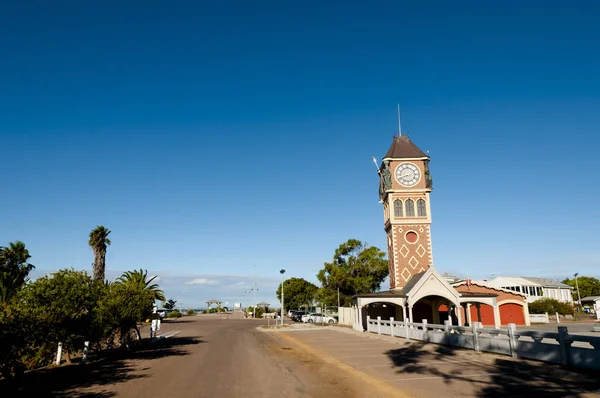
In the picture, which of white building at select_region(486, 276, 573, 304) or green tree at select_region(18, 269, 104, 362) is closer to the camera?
green tree at select_region(18, 269, 104, 362)

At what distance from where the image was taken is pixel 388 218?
4750 centimetres

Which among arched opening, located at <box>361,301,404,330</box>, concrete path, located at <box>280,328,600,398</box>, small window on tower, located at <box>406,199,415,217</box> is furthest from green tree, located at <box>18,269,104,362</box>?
small window on tower, located at <box>406,199,415,217</box>

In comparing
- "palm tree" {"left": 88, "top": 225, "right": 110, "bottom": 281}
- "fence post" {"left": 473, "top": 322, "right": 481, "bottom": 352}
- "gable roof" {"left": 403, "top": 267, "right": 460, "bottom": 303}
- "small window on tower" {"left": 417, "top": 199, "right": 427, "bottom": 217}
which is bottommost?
"fence post" {"left": 473, "top": 322, "right": 481, "bottom": 352}

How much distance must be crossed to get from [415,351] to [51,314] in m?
16.7

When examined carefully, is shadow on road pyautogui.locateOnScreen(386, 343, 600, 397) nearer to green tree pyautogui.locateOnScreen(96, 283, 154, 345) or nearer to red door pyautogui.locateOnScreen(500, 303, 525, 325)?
green tree pyautogui.locateOnScreen(96, 283, 154, 345)

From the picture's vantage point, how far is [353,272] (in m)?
66.4

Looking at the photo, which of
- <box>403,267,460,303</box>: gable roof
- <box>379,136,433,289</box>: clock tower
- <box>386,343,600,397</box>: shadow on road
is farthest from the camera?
<box>379,136,433,289</box>: clock tower

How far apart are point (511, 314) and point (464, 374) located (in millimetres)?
35785

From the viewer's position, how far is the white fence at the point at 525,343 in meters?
14.0

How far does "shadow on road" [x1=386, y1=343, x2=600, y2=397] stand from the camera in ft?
37.9

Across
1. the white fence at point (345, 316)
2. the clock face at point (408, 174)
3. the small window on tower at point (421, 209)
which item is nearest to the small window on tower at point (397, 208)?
the small window on tower at point (421, 209)

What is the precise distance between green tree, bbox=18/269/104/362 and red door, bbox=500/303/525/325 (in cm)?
4049

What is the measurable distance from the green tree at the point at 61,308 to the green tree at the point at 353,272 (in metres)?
48.2

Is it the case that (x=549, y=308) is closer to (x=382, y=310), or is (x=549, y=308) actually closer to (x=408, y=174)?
(x=382, y=310)
